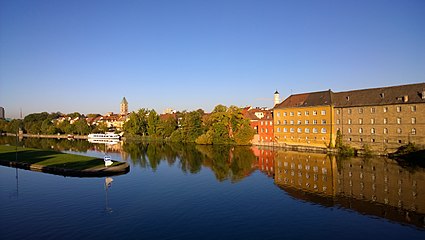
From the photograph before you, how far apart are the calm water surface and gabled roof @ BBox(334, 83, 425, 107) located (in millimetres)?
11302

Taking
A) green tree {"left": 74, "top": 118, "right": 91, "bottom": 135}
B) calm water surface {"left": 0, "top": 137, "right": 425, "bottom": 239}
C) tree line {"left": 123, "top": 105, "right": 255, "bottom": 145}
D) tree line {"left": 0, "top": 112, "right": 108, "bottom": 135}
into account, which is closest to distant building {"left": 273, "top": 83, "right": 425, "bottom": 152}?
calm water surface {"left": 0, "top": 137, "right": 425, "bottom": 239}

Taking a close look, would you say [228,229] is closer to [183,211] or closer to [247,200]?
[183,211]

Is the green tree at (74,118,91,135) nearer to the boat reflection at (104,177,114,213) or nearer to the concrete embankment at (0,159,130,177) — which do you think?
the concrete embankment at (0,159,130,177)

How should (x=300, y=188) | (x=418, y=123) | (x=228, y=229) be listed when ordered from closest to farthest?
1. (x=228, y=229)
2. (x=300, y=188)
3. (x=418, y=123)

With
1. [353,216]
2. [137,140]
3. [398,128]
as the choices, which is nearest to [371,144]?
[398,128]

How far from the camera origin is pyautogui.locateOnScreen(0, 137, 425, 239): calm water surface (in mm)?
17188

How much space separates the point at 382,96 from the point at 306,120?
13.1 metres

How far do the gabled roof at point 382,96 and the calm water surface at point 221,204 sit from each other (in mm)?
11302

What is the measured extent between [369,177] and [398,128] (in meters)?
17.0

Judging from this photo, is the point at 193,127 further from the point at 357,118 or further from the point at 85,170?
the point at 85,170

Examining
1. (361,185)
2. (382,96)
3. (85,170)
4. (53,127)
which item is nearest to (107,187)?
(85,170)

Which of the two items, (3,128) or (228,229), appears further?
(3,128)

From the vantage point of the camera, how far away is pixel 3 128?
5600 inches

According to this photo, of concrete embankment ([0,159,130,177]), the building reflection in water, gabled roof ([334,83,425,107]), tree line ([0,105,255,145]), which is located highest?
gabled roof ([334,83,425,107])
